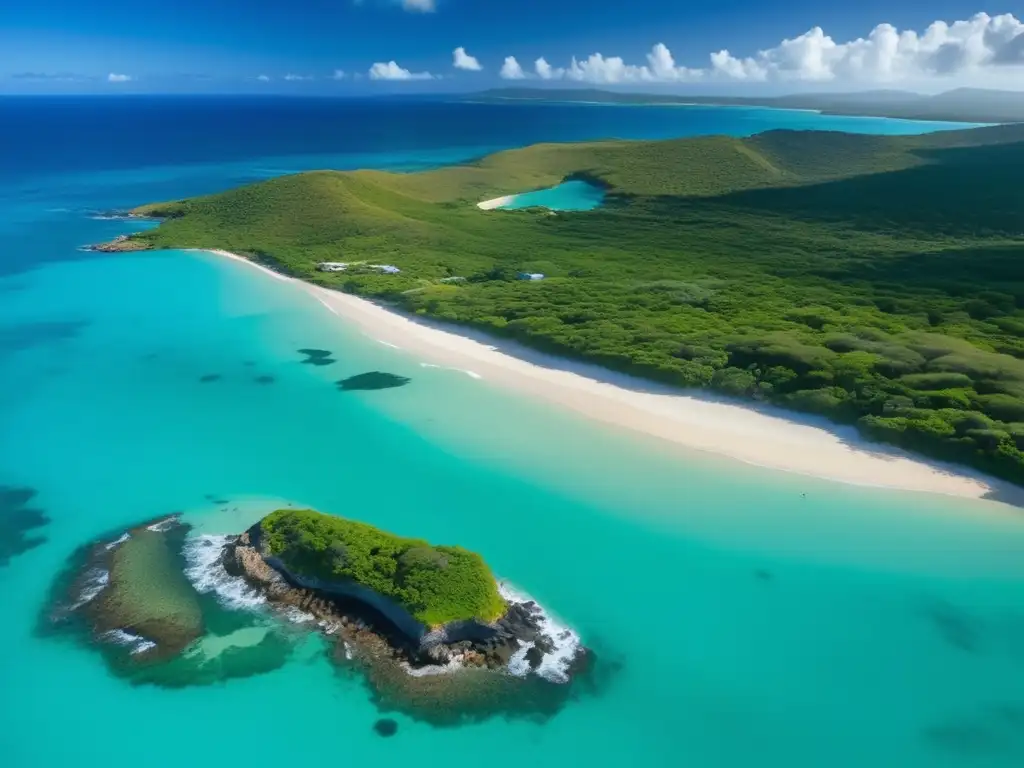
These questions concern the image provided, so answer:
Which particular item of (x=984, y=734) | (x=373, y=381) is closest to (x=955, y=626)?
(x=984, y=734)

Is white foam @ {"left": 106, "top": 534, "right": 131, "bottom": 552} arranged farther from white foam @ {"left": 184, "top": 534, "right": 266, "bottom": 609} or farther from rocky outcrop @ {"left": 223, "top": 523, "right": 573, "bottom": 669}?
rocky outcrop @ {"left": 223, "top": 523, "right": 573, "bottom": 669}

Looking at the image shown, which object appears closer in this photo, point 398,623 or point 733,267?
point 398,623

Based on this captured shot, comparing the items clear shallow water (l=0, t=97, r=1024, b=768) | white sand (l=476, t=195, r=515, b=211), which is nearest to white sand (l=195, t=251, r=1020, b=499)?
clear shallow water (l=0, t=97, r=1024, b=768)

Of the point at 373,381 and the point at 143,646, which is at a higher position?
the point at 143,646

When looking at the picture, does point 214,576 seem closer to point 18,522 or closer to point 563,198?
point 18,522

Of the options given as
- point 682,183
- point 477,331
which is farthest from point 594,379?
point 682,183
